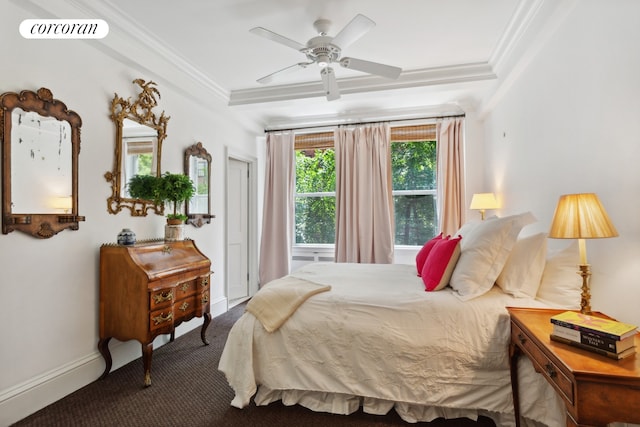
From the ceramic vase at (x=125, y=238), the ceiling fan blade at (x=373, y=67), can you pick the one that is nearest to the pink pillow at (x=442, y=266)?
the ceiling fan blade at (x=373, y=67)

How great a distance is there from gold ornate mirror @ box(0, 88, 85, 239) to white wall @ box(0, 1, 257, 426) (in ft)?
0.23

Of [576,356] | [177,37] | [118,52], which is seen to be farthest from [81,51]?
[576,356]

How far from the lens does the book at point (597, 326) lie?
115 centimetres

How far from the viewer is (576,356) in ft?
3.82

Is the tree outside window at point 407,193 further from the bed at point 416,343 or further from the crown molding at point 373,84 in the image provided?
the bed at point 416,343

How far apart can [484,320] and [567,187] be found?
1.05 meters

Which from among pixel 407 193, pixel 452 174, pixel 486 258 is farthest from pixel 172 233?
pixel 452 174

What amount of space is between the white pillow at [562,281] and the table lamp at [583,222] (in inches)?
11.1

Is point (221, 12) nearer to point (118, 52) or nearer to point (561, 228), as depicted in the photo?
point (118, 52)

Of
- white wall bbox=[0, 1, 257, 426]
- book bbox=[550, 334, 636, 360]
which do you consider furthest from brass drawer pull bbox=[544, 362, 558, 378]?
white wall bbox=[0, 1, 257, 426]

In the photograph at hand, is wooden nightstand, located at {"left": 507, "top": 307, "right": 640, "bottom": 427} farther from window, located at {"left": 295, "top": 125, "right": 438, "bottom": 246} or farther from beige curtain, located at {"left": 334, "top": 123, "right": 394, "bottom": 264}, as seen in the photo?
window, located at {"left": 295, "top": 125, "right": 438, "bottom": 246}

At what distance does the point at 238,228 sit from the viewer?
4.57m

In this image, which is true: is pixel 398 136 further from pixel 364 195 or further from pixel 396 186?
pixel 364 195

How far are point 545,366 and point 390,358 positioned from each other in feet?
2.47
